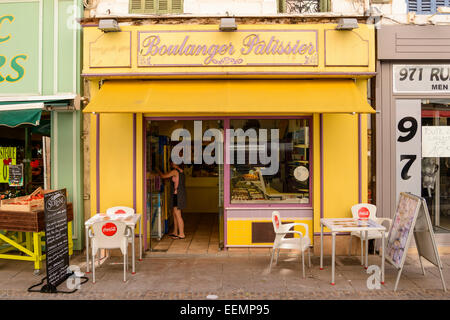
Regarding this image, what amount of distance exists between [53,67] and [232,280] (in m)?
5.41

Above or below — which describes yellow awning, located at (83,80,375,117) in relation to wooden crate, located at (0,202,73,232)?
above

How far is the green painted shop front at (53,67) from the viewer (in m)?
7.36

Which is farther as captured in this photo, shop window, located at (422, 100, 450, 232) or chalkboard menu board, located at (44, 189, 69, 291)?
shop window, located at (422, 100, 450, 232)

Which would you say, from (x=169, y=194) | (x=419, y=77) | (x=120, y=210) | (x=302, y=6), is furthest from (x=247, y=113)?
(x=419, y=77)

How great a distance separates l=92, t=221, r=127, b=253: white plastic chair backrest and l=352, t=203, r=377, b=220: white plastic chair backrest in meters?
4.22

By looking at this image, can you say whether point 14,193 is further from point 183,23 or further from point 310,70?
point 310,70

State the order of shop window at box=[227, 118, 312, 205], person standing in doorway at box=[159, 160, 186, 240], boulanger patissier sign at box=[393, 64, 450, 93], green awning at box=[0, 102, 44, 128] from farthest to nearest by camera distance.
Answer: person standing in doorway at box=[159, 160, 186, 240], shop window at box=[227, 118, 312, 205], boulanger patissier sign at box=[393, 64, 450, 93], green awning at box=[0, 102, 44, 128]

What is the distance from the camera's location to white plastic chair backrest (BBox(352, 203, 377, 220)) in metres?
6.93

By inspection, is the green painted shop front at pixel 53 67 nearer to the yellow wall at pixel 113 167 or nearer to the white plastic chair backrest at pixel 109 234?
the yellow wall at pixel 113 167

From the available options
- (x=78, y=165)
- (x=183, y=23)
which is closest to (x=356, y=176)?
(x=183, y=23)

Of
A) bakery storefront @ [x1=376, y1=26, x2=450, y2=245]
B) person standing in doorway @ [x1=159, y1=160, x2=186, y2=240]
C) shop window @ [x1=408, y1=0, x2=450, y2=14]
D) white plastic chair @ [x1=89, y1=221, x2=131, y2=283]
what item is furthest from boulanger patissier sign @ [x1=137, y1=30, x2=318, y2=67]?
white plastic chair @ [x1=89, y1=221, x2=131, y2=283]

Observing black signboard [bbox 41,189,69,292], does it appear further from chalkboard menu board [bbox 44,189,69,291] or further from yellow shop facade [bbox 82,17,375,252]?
yellow shop facade [bbox 82,17,375,252]

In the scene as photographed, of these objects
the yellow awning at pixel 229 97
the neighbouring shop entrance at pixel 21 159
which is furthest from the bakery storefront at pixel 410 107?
the neighbouring shop entrance at pixel 21 159

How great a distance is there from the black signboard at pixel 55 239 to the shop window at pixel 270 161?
10.4 feet
